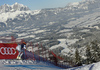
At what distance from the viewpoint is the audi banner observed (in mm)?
19289

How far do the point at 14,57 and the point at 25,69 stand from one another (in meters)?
4.07

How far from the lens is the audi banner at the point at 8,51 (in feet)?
63.3

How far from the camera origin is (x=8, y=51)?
19.5 m

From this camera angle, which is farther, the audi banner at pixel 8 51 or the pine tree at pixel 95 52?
the pine tree at pixel 95 52

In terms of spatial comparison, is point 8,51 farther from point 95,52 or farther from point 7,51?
point 95,52

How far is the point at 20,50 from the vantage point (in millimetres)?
20422

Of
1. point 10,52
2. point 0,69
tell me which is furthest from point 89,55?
point 0,69

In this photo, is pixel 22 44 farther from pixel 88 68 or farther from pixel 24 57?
pixel 88 68

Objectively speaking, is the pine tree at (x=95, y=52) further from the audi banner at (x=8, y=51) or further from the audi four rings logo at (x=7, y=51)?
the audi four rings logo at (x=7, y=51)

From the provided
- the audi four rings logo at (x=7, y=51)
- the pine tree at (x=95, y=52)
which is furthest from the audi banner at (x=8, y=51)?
the pine tree at (x=95, y=52)

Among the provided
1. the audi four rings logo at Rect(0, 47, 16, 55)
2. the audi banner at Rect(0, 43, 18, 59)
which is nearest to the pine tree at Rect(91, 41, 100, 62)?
the audi banner at Rect(0, 43, 18, 59)

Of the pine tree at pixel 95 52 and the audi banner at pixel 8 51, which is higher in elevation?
the audi banner at pixel 8 51

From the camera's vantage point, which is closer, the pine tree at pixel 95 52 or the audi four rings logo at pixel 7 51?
the audi four rings logo at pixel 7 51

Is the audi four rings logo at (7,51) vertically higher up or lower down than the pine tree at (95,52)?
higher up
